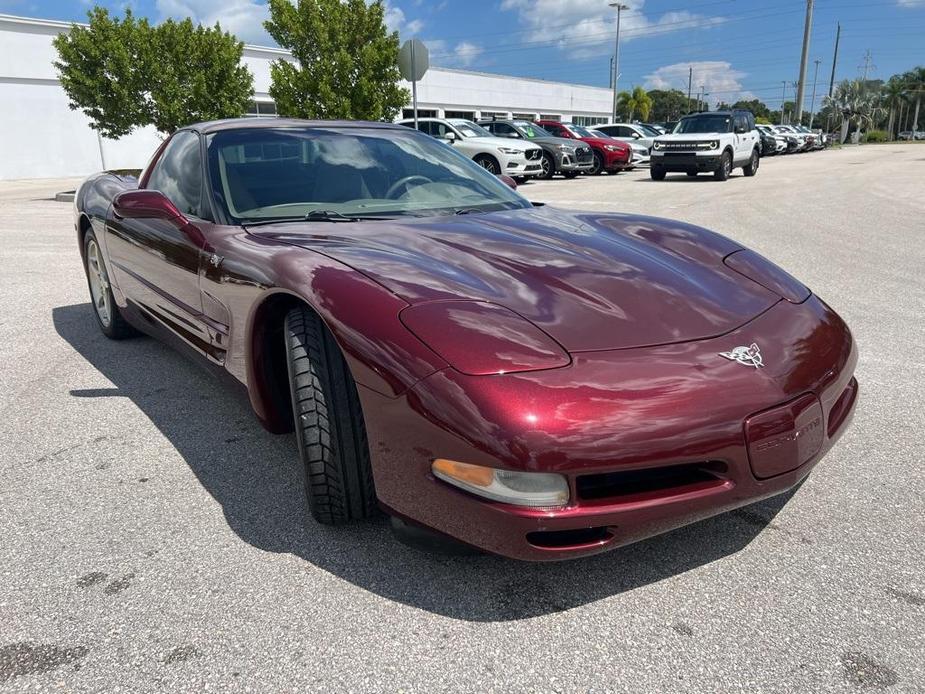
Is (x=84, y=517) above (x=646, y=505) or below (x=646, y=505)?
below

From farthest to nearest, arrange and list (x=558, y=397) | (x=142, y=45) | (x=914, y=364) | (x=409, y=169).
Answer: (x=142, y=45)
(x=914, y=364)
(x=409, y=169)
(x=558, y=397)

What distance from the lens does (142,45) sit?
1480 cm

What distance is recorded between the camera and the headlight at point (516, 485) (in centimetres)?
164

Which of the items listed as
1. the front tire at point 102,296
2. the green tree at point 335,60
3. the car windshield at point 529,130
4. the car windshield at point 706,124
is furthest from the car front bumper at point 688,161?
the front tire at point 102,296

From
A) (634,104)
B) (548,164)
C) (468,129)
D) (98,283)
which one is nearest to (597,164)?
(548,164)

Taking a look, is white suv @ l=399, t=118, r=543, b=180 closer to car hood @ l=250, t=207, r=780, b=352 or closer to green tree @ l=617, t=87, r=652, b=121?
car hood @ l=250, t=207, r=780, b=352

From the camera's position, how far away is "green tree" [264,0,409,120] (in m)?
17.8

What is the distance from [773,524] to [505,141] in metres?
15.3

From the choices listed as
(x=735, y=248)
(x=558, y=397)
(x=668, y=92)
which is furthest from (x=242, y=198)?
(x=668, y=92)

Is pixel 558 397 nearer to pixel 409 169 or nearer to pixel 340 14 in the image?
pixel 409 169

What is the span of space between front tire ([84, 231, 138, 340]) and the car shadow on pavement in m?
1.52

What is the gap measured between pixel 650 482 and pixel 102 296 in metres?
3.76

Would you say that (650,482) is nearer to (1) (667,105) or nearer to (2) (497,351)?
(2) (497,351)

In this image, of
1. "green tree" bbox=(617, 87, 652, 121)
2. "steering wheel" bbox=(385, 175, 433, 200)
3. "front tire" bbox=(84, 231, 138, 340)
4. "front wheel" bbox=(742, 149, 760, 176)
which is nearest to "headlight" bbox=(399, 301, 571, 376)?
"steering wheel" bbox=(385, 175, 433, 200)
